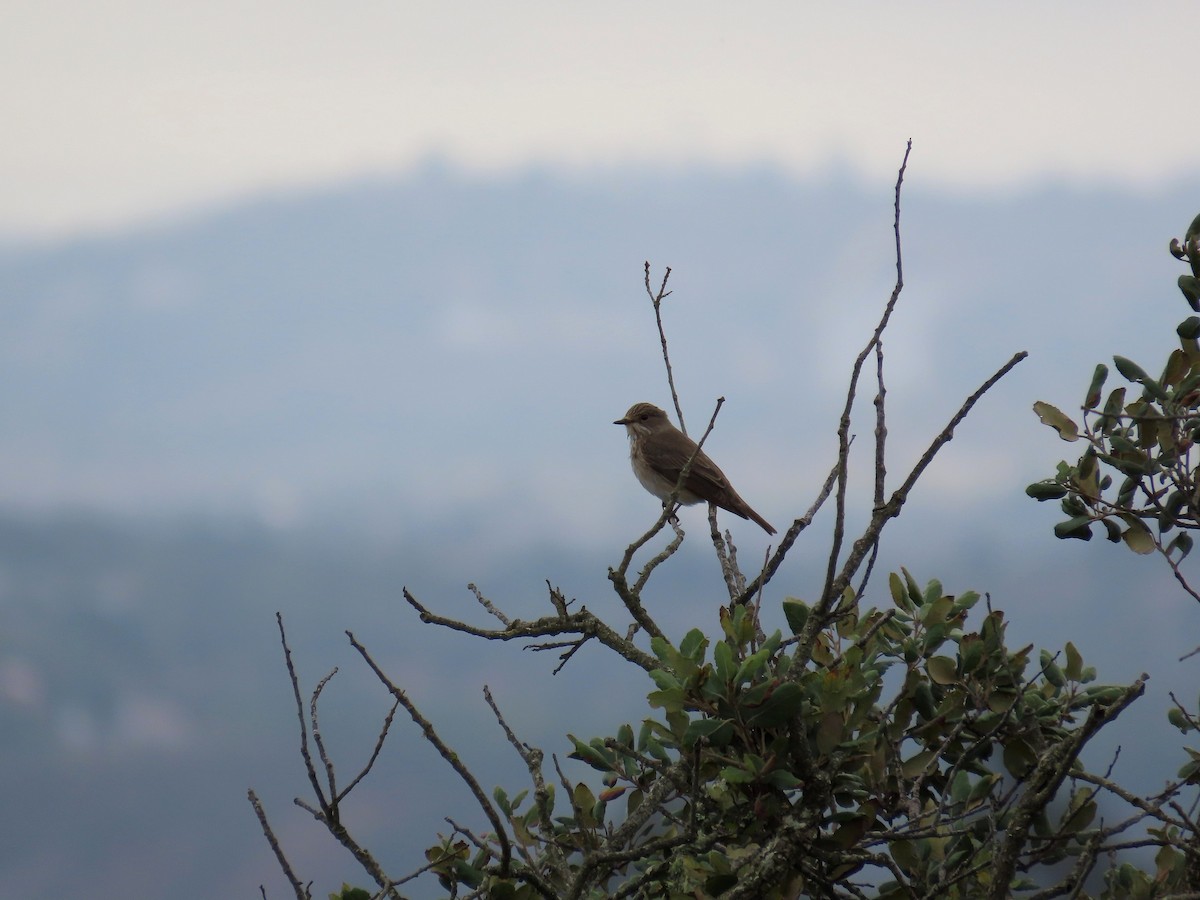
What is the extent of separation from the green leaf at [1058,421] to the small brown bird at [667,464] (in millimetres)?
5658

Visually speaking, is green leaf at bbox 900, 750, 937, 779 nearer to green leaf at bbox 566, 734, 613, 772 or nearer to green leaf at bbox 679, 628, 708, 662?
green leaf at bbox 679, 628, 708, 662

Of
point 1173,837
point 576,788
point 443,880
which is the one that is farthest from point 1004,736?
point 443,880

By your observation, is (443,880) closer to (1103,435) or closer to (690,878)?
(690,878)

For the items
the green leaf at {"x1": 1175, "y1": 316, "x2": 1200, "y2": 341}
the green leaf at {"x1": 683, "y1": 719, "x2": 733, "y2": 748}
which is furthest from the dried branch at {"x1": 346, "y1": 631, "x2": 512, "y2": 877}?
the green leaf at {"x1": 1175, "y1": 316, "x2": 1200, "y2": 341}

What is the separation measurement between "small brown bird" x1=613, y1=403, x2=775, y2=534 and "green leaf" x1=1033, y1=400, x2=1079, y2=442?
566cm

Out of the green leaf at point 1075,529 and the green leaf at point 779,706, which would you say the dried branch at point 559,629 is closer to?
the green leaf at point 779,706

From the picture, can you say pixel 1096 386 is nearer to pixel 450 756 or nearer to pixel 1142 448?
pixel 1142 448

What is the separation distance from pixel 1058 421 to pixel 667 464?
6370 millimetres

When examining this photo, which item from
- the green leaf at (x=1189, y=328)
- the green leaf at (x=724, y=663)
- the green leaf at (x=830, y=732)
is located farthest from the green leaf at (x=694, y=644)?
the green leaf at (x=1189, y=328)

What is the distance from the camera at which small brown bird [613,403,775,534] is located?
412 inches

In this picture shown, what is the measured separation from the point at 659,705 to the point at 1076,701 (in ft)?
5.57

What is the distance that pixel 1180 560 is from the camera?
4.48 m

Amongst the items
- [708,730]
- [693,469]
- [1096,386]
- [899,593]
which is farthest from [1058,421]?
[693,469]

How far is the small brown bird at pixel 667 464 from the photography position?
10477 millimetres
